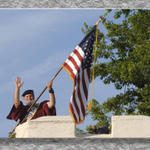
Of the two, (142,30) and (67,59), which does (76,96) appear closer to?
(67,59)

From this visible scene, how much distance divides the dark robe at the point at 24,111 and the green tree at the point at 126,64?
5.92 metres

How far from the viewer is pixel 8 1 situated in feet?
30.9

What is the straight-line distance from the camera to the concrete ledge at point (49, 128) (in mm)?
9844

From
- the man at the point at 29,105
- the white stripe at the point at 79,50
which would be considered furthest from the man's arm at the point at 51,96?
the white stripe at the point at 79,50

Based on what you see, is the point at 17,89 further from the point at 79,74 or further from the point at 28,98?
the point at 79,74

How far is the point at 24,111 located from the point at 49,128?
6.11 feet

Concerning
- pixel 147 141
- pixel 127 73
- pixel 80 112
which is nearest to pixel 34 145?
pixel 147 141

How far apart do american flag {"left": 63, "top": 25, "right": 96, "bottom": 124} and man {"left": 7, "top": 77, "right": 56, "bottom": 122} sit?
2.16 ft

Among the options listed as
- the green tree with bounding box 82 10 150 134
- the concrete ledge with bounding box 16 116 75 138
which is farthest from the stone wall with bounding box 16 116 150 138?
the green tree with bounding box 82 10 150 134

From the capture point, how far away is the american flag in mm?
10328

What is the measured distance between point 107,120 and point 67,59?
25.2 ft

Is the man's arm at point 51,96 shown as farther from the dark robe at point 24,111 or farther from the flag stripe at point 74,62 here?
the flag stripe at point 74,62

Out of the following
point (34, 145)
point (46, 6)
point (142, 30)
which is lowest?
point (34, 145)

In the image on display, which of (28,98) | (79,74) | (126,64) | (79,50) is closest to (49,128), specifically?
(79,74)
